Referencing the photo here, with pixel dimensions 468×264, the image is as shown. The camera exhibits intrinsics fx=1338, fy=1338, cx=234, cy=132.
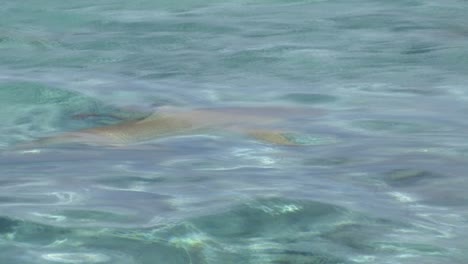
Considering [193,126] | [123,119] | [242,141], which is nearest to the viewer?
[242,141]

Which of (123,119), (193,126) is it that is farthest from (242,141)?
(123,119)

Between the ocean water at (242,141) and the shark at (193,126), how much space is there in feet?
0.29

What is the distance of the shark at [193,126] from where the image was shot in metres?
5.32

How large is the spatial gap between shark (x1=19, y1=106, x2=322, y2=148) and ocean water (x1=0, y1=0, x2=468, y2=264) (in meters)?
0.09

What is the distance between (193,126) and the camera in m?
5.57

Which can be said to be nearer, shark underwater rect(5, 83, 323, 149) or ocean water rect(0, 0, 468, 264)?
ocean water rect(0, 0, 468, 264)

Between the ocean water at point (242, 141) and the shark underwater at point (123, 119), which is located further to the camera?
the shark underwater at point (123, 119)

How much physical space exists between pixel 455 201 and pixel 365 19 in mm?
4717

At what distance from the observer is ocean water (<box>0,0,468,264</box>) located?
376 cm

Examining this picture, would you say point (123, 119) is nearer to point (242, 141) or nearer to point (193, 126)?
point (193, 126)

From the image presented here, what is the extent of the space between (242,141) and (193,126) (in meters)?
0.39

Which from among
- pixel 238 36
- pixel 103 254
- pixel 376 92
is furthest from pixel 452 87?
pixel 103 254

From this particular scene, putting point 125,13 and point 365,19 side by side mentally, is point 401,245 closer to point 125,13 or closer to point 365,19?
point 365,19

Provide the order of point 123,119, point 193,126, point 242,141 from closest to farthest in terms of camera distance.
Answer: point 242,141 → point 193,126 → point 123,119
